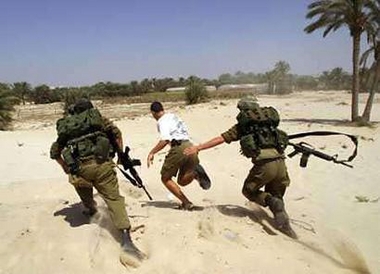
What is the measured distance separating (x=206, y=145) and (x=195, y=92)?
28.6 metres

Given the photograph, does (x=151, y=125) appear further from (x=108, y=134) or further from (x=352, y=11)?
(x=108, y=134)

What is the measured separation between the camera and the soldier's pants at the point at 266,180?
5.96 m

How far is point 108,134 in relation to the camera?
566cm

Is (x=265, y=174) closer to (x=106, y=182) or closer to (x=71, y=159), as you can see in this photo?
(x=106, y=182)

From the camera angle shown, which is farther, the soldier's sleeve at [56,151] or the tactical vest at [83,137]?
the soldier's sleeve at [56,151]

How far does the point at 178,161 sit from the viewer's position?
644 cm

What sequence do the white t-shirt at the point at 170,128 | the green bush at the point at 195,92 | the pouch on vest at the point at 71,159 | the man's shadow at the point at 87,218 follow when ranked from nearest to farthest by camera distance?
the pouch on vest at the point at 71,159, the man's shadow at the point at 87,218, the white t-shirt at the point at 170,128, the green bush at the point at 195,92

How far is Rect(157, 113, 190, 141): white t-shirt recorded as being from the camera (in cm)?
638

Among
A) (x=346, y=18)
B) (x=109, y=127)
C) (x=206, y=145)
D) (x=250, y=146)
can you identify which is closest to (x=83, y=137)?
(x=109, y=127)

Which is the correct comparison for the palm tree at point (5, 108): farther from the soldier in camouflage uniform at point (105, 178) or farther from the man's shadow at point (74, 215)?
the soldier in camouflage uniform at point (105, 178)

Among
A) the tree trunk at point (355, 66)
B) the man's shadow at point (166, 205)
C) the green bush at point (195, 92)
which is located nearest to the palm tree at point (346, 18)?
the tree trunk at point (355, 66)

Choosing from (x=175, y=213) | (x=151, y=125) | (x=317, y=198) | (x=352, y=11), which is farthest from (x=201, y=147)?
(x=352, y=11)

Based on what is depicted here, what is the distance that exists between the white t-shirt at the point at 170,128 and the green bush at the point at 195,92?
92.0 feet

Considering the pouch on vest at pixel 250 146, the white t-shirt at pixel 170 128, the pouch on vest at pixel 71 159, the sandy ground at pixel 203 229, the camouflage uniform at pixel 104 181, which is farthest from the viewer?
the white t-shirt at pixel 170 128
